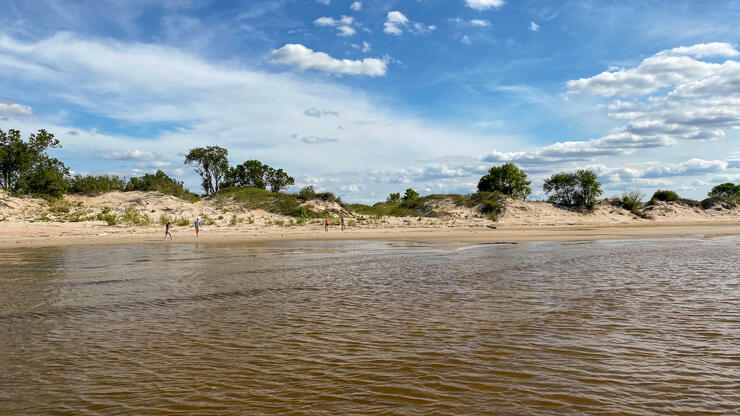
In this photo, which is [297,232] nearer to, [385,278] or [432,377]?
[385,278]

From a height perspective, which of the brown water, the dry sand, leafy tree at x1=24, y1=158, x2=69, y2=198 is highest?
leafy tree at x1=24, y1=158, x2=69, y2=198

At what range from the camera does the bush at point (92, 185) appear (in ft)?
157

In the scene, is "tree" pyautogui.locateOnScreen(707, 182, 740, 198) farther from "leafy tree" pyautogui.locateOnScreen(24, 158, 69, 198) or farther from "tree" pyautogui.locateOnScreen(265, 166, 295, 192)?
"leafy tree" pyautogui.locateOnScreen(24, 158, 69, 198)

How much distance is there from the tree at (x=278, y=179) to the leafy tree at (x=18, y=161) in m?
29.2

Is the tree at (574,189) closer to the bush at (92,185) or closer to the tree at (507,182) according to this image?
the tree at (507,182)

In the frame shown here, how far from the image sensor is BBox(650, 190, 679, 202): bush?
73312mm

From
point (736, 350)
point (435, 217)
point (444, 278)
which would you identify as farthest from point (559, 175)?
point (736, 350)

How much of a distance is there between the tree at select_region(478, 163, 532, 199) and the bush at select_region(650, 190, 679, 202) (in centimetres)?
2478

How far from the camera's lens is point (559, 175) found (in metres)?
65.3

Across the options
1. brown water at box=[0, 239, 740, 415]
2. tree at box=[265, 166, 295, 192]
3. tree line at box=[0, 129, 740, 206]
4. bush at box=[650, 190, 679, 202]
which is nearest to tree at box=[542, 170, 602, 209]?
tree line at box=[0, 129, 740, 206]

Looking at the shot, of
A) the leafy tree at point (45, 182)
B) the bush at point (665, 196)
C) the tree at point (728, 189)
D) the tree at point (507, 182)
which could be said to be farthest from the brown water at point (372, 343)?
the tree at point (728, 189)

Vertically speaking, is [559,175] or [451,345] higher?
[559,175]

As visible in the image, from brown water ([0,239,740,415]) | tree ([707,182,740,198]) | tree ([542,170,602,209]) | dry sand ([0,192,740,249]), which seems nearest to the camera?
brown water ([0,239,740,415])

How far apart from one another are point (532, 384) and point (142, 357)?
522cm
